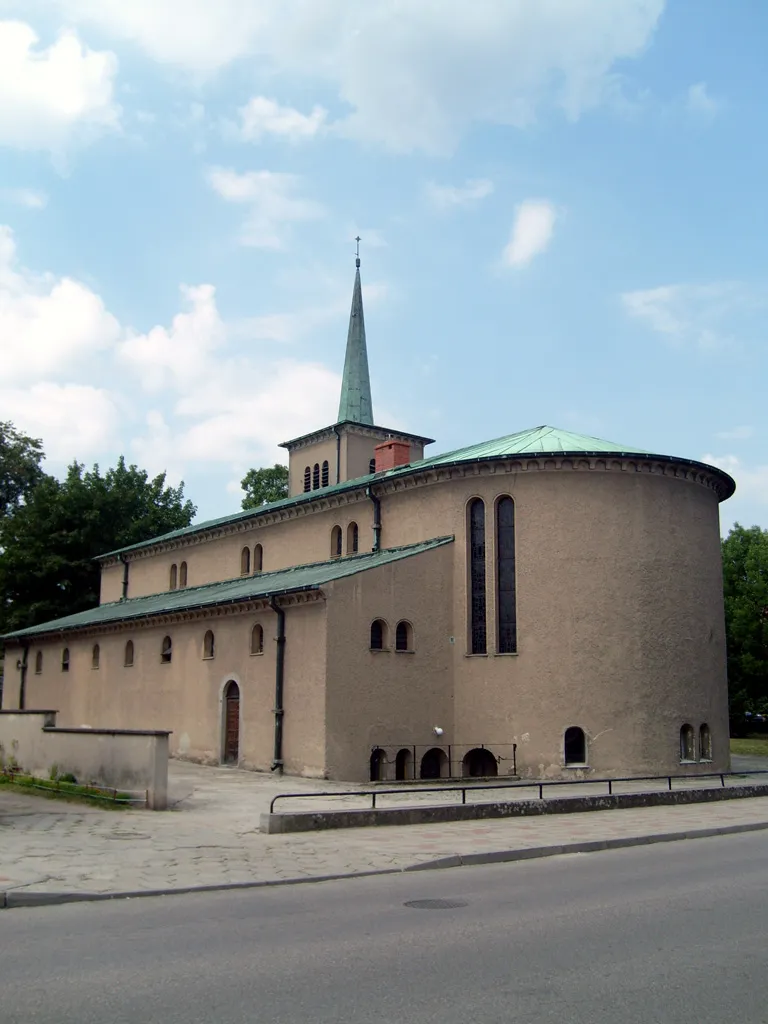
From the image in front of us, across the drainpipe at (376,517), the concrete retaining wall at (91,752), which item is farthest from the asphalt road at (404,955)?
the drainpipe at (376,517)

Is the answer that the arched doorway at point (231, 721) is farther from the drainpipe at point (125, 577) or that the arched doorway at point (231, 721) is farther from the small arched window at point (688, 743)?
the drainpipe at point (125, 577)

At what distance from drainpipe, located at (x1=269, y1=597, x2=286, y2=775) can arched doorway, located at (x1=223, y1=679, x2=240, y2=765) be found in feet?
8.26

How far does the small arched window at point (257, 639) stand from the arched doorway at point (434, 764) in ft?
18.5

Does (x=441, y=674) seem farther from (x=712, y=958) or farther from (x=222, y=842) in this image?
(x=712, y=958)

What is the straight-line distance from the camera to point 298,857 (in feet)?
42.9

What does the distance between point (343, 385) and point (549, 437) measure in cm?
2199

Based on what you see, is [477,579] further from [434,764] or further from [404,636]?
[434,764]

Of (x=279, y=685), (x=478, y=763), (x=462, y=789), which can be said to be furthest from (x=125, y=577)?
(x=462, y=789)

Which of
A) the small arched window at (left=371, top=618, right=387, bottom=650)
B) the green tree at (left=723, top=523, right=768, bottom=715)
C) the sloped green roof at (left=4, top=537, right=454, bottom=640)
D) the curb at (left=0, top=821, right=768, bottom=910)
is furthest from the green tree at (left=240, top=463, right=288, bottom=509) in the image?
the curb at (left=0, top=821, right=768, bottom=910)

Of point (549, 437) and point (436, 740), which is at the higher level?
point (549, 437)

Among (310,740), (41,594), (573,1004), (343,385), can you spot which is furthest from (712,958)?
(41,594)

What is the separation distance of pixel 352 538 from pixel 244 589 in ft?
13.0

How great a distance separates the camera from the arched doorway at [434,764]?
27.6 m

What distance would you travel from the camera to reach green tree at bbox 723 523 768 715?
61562 millimetres
